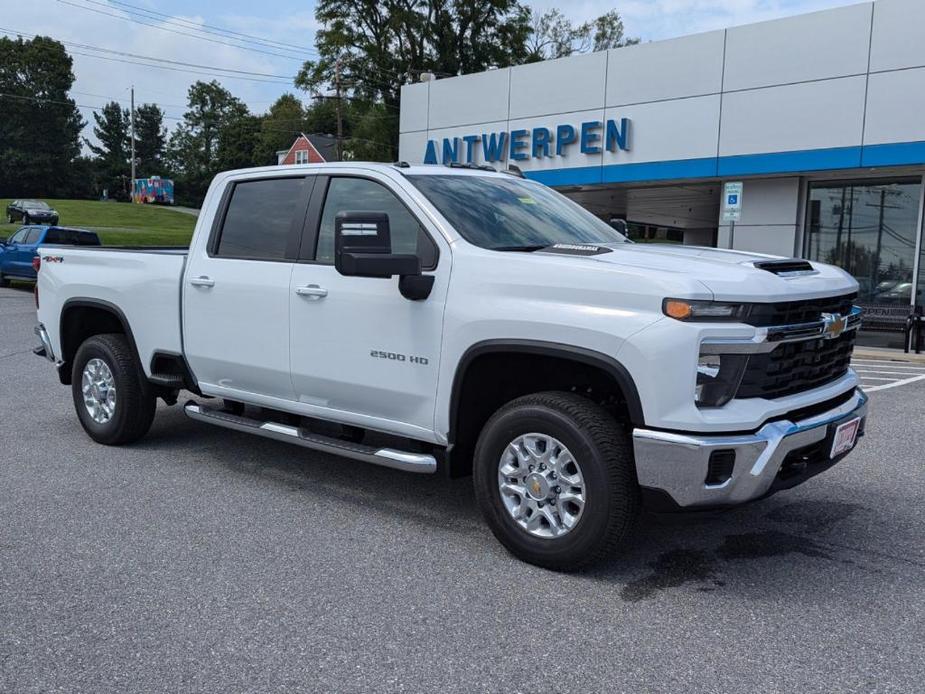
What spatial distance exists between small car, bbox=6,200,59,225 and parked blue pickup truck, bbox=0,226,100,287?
2293 centimetres

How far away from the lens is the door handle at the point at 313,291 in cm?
491

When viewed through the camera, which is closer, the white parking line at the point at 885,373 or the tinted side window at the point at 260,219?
the tinted side window at the point at 260,219

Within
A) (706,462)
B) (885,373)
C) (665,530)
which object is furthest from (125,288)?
(885,373)

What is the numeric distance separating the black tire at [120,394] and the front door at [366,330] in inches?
68.5

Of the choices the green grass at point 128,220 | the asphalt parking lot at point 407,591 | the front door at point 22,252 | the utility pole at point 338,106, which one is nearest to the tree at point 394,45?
the utility pole at point 338,106

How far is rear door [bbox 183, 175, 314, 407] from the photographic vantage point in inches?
206

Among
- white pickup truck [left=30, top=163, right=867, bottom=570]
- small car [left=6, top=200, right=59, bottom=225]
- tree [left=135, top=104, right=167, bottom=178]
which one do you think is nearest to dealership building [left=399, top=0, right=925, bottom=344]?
white pickup truck [left=30, top=163, right=867, bottom=570]

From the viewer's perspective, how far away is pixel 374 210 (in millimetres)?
4898

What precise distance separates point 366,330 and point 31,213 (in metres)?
47.2

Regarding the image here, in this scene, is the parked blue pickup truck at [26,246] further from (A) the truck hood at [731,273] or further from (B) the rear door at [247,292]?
(A) the truck hood at [731,273]

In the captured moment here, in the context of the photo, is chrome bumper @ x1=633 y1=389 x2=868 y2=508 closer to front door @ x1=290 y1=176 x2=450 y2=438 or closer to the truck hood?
the truck hood

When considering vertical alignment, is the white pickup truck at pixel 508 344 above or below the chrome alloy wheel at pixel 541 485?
above

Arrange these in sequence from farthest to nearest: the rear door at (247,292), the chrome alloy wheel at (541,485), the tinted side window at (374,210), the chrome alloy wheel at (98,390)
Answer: the chrome alloy wheel at (98,390), the rear door at (247,292), the tinted side window at (374,210), the chrome alloy wheel at (541,485)

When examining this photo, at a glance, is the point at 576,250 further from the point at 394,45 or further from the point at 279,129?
the point at 279,129
